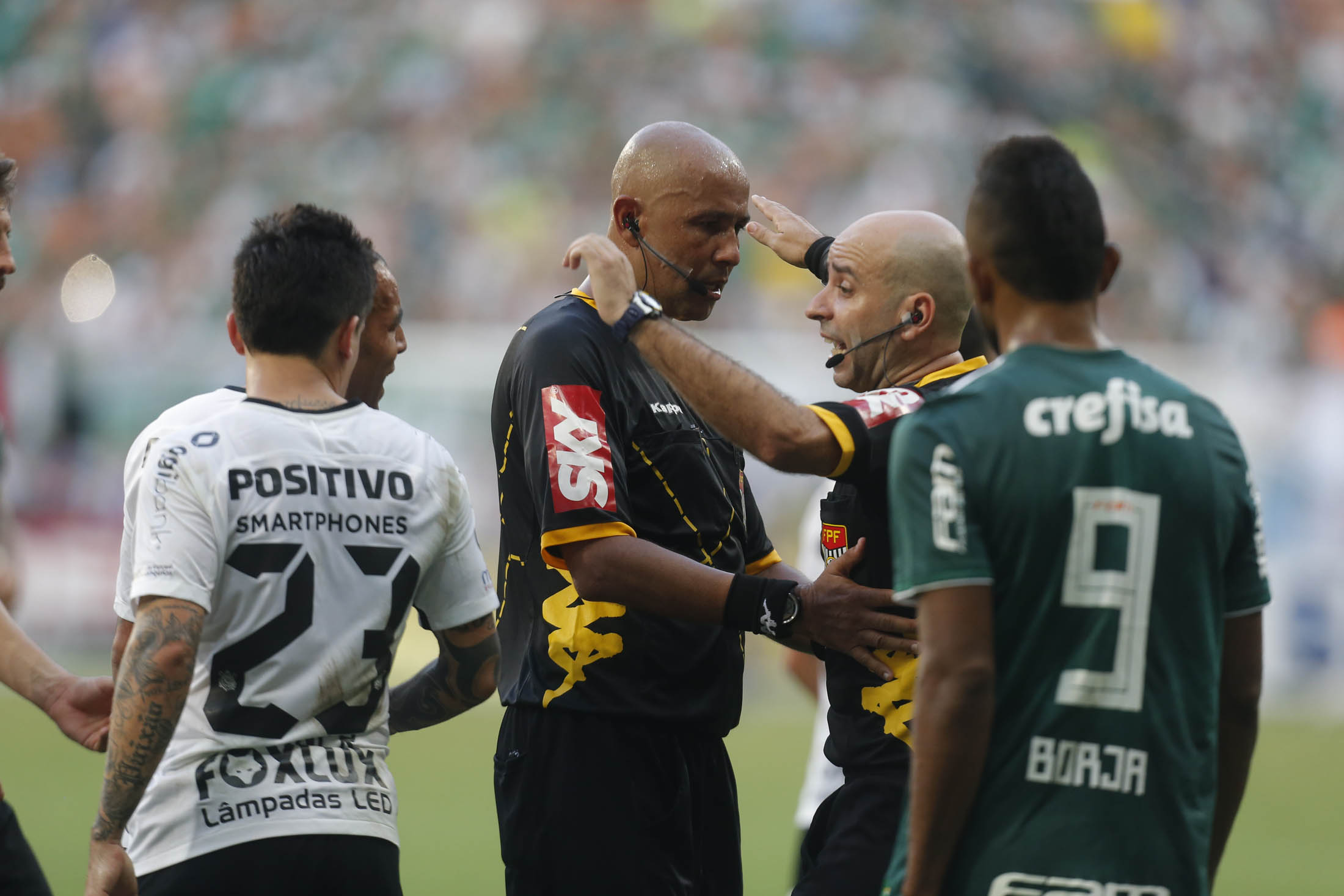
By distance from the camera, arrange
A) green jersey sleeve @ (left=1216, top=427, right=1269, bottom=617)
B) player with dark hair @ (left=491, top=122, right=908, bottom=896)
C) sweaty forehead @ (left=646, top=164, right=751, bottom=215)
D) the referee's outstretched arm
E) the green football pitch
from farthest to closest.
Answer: the green football pitch, sweaty forehead @ (left=646, top=164, right=751, bottom=215), player with dark hair @ (left=491, top=122, right=908, bottom=896), the referee's outstretched arm, green jersey sleeve @ (left=1216, top=427, right=1269, bottom=617)

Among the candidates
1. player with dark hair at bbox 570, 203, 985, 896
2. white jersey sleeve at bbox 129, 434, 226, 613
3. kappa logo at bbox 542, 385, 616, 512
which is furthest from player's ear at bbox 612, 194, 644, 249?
white jersey sleeve at bbox 129, 434, 226, 613

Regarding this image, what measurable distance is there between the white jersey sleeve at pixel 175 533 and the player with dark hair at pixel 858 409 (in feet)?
3.62

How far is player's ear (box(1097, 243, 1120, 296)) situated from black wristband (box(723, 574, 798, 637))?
113cm

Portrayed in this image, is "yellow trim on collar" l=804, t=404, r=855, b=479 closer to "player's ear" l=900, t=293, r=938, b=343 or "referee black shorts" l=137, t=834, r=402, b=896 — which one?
"player's ear" l=900, t=293, r=938, b=343

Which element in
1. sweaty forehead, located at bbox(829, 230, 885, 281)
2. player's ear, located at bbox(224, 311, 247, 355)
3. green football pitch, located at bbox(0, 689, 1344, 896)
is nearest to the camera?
player's ear, located at bbox(224, 311, 247, 355)

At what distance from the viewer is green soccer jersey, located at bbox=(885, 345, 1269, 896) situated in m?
2.57

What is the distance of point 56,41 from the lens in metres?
23.1

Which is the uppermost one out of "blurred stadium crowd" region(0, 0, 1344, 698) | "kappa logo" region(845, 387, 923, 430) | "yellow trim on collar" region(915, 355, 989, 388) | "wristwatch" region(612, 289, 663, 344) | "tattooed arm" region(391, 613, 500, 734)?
"blurred stadium crowd" region(0, 0, 1344, 698)

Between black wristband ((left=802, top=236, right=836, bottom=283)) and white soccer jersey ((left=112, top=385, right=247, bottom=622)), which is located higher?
black wristband ((left=802, top=236, right=836, bottom=283))

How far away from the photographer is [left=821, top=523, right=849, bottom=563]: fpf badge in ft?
12.2

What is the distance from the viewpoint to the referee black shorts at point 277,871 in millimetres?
3029

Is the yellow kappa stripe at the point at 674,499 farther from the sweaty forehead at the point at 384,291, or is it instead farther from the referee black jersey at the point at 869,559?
the sweaty forehead at the point at 384,291

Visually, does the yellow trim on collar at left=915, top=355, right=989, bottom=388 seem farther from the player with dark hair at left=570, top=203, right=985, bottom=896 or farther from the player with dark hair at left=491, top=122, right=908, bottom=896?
the player with dark hair at left=491, top=122, right=908, bottom=896

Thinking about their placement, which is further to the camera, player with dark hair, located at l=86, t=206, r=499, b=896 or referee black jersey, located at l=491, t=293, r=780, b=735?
referee black jersey, located at l=491, t=293, r=780, b=735
